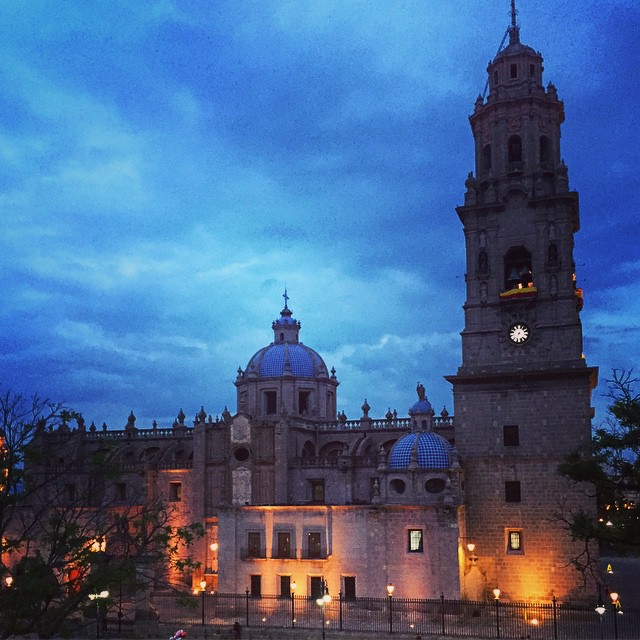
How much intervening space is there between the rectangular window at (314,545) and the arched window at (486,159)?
82.4 ft

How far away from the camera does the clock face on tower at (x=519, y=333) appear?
4750cm

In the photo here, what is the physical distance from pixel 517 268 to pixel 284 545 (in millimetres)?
21988

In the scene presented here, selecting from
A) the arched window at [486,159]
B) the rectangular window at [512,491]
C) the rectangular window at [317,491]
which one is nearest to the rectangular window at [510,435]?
the rectangular window at [512,491]

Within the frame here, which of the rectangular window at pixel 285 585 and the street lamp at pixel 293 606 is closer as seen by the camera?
the street lamp at pixel 293 606

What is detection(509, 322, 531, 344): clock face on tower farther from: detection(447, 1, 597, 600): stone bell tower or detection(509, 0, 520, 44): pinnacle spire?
detection(509, 0, 520, 44): pinnacle spire

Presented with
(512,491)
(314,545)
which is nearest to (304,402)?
(314,545)

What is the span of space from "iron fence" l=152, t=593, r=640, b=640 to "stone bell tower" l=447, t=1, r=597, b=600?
3.54 m

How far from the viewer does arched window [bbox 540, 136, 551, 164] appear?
165ft

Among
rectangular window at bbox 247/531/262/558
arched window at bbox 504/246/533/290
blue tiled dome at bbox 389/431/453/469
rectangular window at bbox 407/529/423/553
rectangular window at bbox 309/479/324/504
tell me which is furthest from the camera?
rectangular window at bbox 309/479/324/504

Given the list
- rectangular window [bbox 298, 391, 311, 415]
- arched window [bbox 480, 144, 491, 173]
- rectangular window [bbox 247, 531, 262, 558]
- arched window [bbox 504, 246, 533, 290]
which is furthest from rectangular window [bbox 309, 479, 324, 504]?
arched window [bbox 480, 144, 491, 173]

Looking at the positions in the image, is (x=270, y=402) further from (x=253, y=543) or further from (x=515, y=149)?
(x=515, y=149)

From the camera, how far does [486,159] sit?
51875mm

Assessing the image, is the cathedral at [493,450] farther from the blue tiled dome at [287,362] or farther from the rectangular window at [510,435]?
the blue tiled dome at [287,362]

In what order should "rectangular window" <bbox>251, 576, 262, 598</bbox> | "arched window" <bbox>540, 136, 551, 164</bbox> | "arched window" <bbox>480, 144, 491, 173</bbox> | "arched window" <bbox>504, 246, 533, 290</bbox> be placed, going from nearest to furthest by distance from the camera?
"rectangular window" <bbox>251, 576, 262, 598</bbox>, "arched window" <bbox>504, 246, 533, 290</bbox>, "arched window" <bbox>540, 136, 551, 164</bbox>, "arched window" <bbox>480, 144, 491, 173</bbox>
